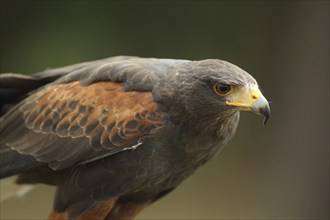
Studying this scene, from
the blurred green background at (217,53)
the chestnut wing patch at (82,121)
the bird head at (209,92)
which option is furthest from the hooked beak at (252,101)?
the blurred green background at (217,53)

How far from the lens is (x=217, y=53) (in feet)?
20.2

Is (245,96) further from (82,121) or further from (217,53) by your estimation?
(217,53)

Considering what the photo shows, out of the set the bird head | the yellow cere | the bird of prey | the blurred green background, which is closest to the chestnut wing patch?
the bird of prey

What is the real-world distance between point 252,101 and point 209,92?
0.23 meters

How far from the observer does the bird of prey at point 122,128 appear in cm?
300

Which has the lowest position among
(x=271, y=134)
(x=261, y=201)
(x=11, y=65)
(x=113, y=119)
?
(x=261, y=201)

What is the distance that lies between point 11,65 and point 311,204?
11.8ft

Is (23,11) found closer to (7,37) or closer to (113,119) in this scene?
(7,37)

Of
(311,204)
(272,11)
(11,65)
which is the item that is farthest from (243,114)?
(11,65)

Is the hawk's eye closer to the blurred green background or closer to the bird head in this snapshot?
the bird head

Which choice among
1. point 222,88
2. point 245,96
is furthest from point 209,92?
point 245,96

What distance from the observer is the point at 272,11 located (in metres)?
5.86

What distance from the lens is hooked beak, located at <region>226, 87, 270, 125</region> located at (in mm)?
2791

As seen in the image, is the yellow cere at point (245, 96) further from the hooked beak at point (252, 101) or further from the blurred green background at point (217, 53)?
the blurred green background at point (217, 53)
